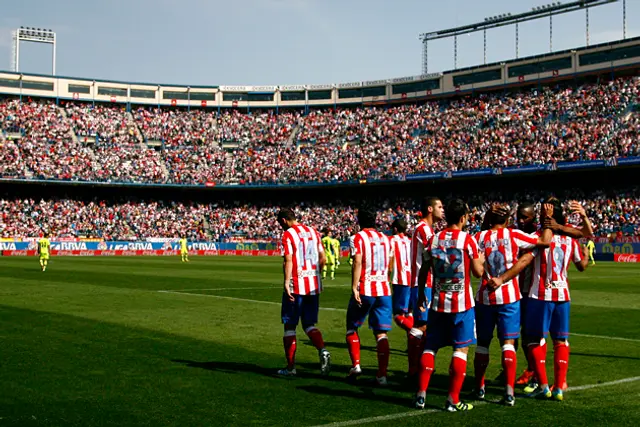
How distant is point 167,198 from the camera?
7531cm

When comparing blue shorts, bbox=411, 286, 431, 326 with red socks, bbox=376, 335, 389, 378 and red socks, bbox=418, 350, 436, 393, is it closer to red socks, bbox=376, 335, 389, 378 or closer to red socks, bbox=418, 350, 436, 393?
red socks, bbox=376, 335, 389, 378

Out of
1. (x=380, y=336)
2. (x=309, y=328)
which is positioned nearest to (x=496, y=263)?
(x=380, y=336)

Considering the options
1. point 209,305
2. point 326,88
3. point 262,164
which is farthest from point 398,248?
point 326,88

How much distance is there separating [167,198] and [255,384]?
67.9 meters

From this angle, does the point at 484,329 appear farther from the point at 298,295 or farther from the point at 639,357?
the point at 639,357

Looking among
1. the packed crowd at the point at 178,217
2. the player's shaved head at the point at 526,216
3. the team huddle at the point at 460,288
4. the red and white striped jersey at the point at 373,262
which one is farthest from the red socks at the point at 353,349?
the packed crowd at the point at 178,217

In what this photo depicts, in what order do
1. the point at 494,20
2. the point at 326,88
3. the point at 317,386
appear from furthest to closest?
the point at 326,88 < the point at 494,20 < the point at 317,386

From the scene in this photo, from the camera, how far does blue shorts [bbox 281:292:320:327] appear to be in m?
9.81

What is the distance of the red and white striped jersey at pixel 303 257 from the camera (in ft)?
32.2

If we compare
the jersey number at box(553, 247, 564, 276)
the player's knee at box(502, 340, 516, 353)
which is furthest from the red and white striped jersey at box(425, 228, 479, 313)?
the jersey number at box(553, 247, 564, 276)

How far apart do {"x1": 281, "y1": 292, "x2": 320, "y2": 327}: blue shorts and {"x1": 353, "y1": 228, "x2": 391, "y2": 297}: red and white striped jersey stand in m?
0.72

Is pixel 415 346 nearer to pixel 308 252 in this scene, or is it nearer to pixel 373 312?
pixel 373 312

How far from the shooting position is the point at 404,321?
1048cm

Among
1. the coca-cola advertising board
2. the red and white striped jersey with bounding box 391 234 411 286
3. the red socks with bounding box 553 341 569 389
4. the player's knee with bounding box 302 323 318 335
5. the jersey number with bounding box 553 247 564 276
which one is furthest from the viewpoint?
the coca-cola advertising board
